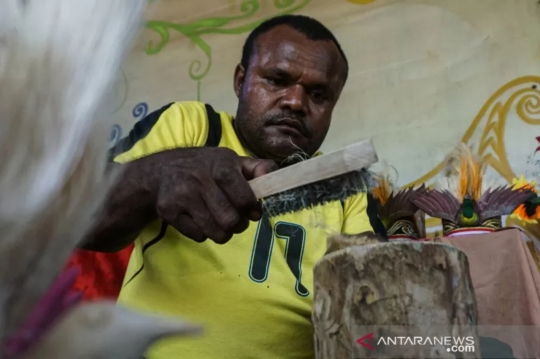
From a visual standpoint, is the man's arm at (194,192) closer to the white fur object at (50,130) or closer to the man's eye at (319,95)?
the white fur object at (50,130)

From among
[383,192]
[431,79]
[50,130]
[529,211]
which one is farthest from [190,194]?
[431,79]

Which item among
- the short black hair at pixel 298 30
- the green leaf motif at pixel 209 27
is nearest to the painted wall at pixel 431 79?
the green leaf motif at pixel 209 27

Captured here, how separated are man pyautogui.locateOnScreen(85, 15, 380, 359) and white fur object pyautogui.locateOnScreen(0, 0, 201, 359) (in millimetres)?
129

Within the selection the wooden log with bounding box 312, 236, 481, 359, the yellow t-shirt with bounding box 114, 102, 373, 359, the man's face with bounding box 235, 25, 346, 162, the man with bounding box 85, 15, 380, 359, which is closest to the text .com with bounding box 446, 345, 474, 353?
the wooden log with bounding box 312, 236, 481, 359

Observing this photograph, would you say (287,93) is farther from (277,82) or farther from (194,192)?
(194,192)

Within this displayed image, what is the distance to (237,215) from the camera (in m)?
0.48

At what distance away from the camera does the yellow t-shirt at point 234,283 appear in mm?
639

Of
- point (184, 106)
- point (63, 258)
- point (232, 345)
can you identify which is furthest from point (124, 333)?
point (184, 106)

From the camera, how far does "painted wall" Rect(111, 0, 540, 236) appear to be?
121cm

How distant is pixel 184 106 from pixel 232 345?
340 millimetres

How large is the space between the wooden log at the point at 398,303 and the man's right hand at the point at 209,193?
123mm

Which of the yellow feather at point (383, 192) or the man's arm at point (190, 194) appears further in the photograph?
the yellow feather at point (383, 192)

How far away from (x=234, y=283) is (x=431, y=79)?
0.81 m

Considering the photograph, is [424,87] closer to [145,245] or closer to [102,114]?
[145,245]
